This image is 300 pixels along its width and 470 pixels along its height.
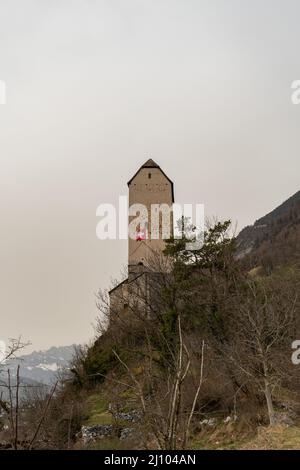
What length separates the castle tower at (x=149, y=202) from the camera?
45.0m

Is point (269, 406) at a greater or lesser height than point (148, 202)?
lesser

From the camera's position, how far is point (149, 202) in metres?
46.1

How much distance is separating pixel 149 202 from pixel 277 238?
8895 cm

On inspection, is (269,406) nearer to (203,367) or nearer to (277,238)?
(203,367)

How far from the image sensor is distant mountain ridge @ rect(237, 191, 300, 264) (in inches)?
4161

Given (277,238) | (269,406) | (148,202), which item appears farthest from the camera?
(277,238)

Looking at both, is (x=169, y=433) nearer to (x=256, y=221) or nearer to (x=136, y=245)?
(x=136, y=245)

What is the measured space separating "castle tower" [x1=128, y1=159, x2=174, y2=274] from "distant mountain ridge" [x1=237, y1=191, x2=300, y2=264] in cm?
5250

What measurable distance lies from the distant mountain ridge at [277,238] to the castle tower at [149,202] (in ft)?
172

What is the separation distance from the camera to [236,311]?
21.6 metres

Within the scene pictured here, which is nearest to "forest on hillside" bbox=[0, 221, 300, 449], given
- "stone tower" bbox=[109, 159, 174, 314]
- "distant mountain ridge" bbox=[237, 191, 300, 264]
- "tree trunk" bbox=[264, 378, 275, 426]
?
"tree trunk" bbox=[264, 378, 275, 426]

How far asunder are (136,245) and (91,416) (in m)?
21.9

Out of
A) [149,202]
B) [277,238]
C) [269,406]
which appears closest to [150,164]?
[149,202]

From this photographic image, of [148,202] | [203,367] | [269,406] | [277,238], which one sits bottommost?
[269,406]
